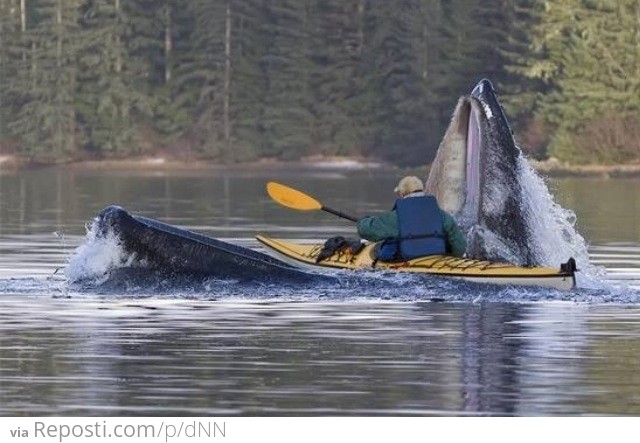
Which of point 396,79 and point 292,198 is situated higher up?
point 396,79

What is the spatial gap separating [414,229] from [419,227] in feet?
0.18

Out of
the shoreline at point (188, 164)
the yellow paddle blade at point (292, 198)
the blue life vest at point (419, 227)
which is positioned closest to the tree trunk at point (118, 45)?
the shoreline at point (188, 164)

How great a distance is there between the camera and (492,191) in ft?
80.2

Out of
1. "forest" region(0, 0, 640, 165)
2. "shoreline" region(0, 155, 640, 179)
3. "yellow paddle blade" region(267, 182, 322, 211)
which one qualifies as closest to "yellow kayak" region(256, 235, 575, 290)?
"yellow paddle blade" region(267, 182, 322, 211)

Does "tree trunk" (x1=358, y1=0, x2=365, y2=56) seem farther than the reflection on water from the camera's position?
Yes

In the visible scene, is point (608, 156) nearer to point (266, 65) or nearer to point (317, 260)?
point (266, 65)

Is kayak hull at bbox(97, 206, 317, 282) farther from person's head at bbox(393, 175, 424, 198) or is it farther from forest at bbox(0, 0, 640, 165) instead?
forest at bbox(0, 0, 640, 165)

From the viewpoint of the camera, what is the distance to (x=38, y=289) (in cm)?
2359

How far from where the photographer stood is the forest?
9550 centimetres

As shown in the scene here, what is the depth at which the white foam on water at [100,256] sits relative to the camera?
23.1 meters

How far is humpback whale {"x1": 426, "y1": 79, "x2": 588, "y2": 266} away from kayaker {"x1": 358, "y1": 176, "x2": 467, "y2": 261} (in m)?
1.11

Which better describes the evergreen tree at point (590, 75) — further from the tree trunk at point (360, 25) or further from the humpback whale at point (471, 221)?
the humpback whale at point (471, 221)

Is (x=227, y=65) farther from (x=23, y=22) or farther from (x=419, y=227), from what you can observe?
(x=419, y=227)

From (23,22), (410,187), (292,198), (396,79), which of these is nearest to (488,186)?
(410,187)
